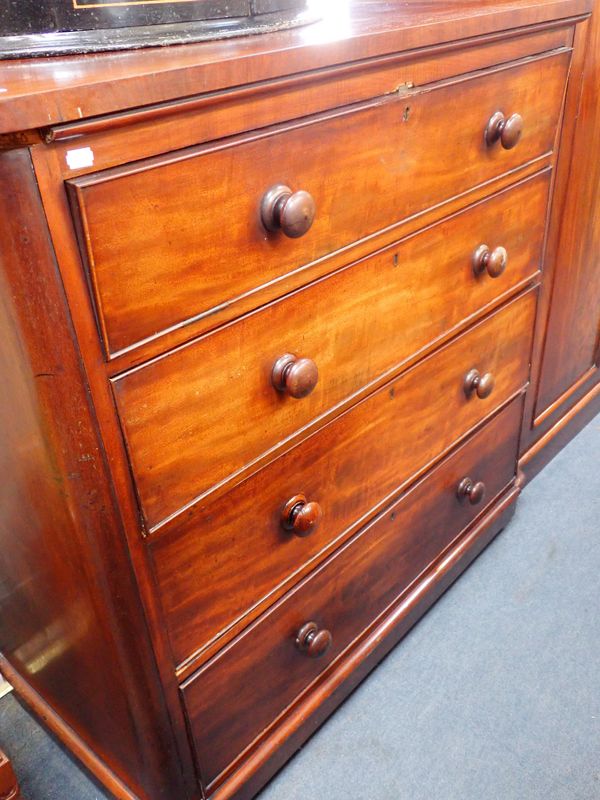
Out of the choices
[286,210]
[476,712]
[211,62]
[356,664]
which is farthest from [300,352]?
[476,712]

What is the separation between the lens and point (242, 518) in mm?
812

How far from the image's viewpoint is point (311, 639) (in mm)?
981

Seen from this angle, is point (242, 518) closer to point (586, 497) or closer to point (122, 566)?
point (122, 566)

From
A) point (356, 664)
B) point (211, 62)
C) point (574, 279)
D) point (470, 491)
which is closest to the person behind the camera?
point (211, 62)

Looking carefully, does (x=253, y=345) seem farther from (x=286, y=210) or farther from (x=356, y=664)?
(x=356, y=664)

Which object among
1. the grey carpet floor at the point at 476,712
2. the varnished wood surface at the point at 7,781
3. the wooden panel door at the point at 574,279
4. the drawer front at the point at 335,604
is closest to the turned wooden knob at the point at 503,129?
the wooden panel door at the point at 574,279

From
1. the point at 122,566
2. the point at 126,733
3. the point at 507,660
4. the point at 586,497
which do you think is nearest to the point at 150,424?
the point at 122,566

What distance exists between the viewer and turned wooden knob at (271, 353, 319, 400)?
2.49ft

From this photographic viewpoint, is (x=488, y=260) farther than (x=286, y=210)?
Yes

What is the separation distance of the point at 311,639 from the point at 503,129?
0.72 m

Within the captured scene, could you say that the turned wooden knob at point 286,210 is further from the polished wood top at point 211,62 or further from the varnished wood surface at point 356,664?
the varnished wood surface at point 356,664

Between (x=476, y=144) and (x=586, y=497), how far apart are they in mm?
930

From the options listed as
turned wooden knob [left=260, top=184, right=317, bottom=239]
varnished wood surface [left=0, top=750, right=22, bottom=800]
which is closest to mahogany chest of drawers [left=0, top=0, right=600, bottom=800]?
turned wooden knob [left=260, top=184, right=317, bottom=239]

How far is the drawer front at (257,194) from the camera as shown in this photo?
1.91ft
